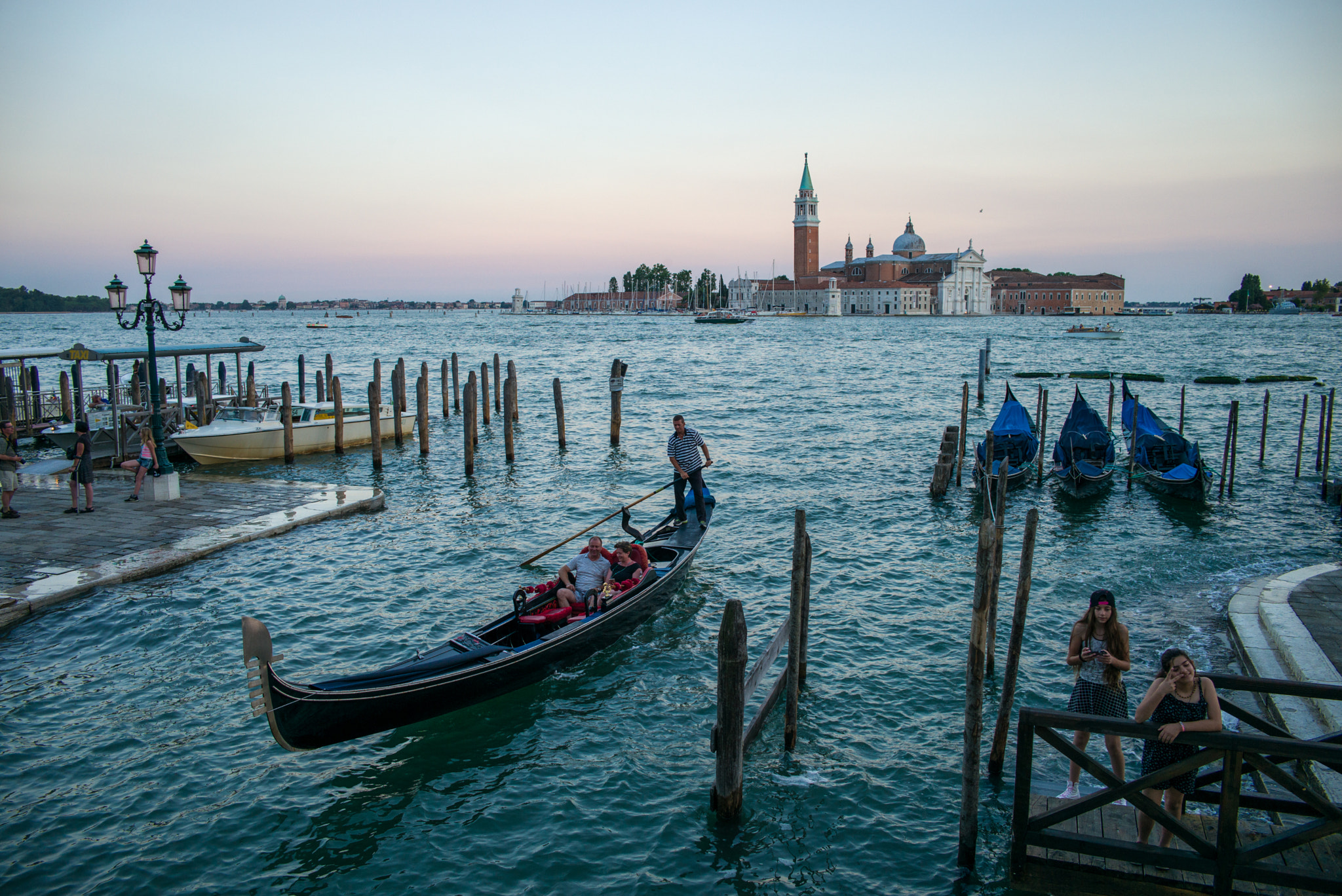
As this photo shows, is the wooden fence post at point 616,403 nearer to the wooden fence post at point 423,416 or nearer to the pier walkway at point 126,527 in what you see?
the wooden fence post at point 423,416

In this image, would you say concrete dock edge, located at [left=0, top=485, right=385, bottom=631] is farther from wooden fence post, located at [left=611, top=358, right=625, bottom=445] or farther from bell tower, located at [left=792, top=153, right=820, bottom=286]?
bell tower, located at [left=792, top=153, right=820, bottom=286]

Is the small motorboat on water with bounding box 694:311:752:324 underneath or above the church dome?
underneath

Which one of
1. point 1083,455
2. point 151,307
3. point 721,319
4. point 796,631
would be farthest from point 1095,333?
point 796,631

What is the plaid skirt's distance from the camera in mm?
5168

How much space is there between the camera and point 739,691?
531 cm

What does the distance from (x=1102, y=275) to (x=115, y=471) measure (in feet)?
533

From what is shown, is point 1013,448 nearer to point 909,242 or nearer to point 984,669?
point 984,669

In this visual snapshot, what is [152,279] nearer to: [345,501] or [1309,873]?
[345,501]

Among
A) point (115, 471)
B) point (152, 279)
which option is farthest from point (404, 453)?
point (152, 279)

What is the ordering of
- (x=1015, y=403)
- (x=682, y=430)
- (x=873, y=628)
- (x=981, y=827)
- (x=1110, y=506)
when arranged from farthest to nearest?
(x=1015, y=403) < (x=1110, y=506) < (x=682, y=430) < (x=873, y=628) < (x=981, y=827)

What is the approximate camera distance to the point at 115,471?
51.8 feet

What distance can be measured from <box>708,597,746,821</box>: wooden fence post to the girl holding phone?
2.00 m

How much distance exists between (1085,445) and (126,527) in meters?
16.4

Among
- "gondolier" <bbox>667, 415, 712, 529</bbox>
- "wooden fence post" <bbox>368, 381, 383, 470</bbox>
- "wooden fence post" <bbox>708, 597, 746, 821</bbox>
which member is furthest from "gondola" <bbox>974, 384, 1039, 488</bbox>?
"wooden fence post" <bbox>368, 381, 383, 470</bbox>
